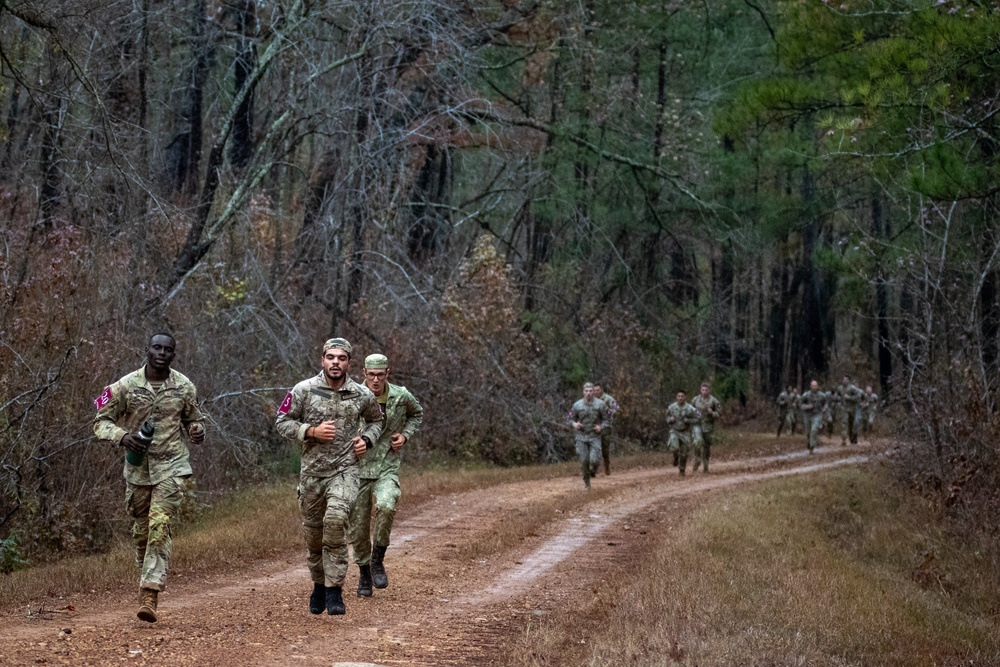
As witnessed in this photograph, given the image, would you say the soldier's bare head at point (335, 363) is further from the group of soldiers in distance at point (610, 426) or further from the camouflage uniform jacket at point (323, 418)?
the group of soldiers in distance at point (610, 426)

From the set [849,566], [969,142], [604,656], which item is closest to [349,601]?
[604,656]

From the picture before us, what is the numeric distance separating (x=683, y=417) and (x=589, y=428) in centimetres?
409

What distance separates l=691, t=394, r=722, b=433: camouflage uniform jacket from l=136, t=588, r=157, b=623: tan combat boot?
1732cm

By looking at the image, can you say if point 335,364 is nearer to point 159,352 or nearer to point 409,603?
point 159,352

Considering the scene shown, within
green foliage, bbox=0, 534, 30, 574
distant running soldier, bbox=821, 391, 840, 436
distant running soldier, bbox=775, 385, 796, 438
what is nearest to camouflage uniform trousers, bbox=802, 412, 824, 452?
distant running soldier, bbox=821, 391, 840, 436

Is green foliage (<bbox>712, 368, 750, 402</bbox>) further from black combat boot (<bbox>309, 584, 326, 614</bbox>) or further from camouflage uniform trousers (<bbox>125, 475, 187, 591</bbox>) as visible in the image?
camouflage uniform trousers (<bbox>125, 475, 187, 591</bbox>)

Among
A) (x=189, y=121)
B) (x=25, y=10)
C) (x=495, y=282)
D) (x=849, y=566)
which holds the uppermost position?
(x=189, y=121)

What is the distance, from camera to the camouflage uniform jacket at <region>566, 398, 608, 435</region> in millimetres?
20734

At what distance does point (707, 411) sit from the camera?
82.3ft

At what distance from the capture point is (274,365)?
2059 cm

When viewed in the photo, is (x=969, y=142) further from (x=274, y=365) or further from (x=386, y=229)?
(x=274, y=365)

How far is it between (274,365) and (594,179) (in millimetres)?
12536

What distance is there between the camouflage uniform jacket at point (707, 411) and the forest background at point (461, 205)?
11.8ft

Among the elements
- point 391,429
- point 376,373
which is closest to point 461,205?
point 391,429
